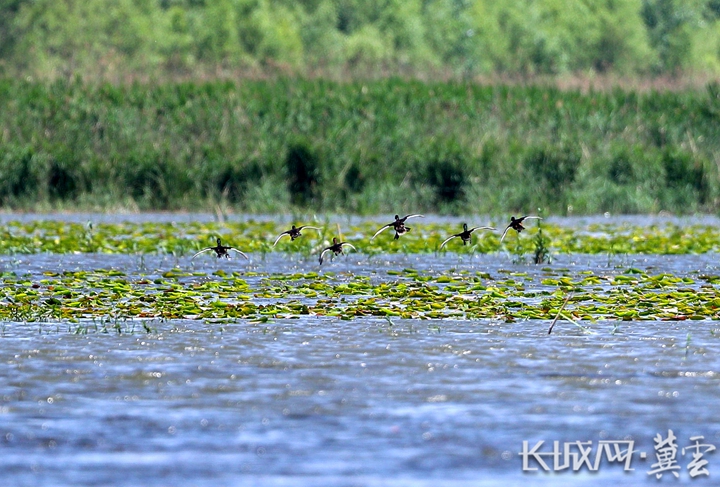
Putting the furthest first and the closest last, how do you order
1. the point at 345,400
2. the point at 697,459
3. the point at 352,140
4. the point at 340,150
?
the point at 352,140, the point at 340,150, the point at 345,400, the point at 697,459

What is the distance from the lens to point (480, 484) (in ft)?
21.3

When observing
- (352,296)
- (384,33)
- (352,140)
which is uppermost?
(384,33)

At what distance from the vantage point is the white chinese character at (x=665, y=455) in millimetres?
6812

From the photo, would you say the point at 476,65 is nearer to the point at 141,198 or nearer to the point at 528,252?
the point at 141,198

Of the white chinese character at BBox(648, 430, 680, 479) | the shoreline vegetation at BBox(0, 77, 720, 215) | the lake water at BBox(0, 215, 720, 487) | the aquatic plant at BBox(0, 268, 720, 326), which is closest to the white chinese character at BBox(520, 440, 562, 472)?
the lake water at BBox(0, 215, 720, 487)

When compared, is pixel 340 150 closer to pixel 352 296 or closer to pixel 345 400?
pixel 352 296

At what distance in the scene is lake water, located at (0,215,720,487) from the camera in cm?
681

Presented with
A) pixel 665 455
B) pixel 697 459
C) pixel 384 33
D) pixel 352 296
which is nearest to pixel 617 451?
pixel 665 455

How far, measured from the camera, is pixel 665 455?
23.1 feet

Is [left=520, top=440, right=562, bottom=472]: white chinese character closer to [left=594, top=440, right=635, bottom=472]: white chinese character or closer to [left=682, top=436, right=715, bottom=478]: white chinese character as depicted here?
[left=594, top=440, right=635, bottom=472]: white chinese character

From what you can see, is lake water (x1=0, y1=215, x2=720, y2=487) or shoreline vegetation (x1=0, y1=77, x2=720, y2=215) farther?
shoreline vegetation (x1=0, y1=77, x2=720, y2=215)

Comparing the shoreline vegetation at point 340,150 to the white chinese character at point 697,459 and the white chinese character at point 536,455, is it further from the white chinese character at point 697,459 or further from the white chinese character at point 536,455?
the white chinese character at point 536,455

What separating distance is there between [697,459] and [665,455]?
0.16m

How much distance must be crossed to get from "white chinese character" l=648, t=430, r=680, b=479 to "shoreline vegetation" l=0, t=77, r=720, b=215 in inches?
785
